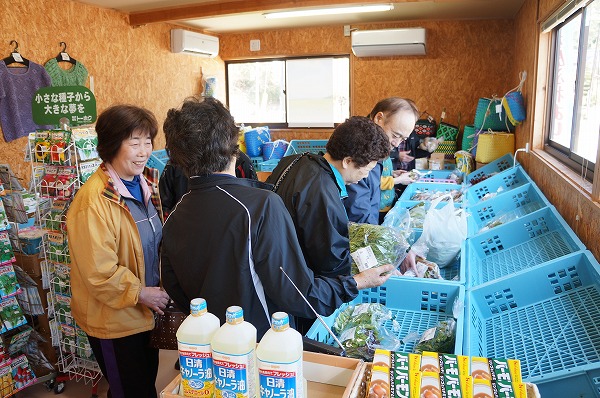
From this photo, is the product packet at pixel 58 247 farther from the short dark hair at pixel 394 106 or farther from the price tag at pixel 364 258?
the short dark hair at pixel 394 106

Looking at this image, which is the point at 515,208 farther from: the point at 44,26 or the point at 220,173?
the point at 44,26

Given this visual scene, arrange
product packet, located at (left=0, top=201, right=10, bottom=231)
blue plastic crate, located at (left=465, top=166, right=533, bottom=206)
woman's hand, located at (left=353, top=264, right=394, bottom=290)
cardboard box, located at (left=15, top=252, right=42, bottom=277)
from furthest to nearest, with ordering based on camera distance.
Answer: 1. blue plastic crate, located at (left=465, top=166, right=533, bottom=206)
2. cardboard box, located at (left=15, top=252, right=42, bottom=277)
3. product packet, located at (left=0, top=201, right=10, bottom=231)
4. woman's hand, located at (left=353, top=264, right=394, bottom=290)

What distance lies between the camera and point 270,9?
13.7 feet

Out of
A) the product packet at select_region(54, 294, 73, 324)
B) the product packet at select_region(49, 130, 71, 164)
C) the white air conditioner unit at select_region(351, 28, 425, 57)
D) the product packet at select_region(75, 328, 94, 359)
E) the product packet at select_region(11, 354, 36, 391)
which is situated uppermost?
the white air conditioner unit at select_region(351, 28, 425, 57)

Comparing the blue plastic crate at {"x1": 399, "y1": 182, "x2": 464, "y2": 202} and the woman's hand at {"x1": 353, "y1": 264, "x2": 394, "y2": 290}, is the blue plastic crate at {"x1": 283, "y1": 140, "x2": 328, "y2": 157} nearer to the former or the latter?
the blue plastic crate at {"x1": 399, "y1": 182, "x2": 464, "y2": 202}

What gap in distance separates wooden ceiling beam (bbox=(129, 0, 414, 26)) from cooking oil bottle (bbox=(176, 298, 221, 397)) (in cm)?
367

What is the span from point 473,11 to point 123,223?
4.59 metres

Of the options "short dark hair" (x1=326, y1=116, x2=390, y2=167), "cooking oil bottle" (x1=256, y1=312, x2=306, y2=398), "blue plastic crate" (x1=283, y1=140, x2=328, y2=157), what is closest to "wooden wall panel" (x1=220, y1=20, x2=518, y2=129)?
"blue plastic crate" (x1=283, y1=140, x2=328, y2=157)

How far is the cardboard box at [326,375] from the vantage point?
106 cm

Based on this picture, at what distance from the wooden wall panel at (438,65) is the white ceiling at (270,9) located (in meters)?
0.17

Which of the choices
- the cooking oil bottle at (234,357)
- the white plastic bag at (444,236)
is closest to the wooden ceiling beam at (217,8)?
the white plastic bag at (444,236)

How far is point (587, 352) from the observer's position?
1406 mm

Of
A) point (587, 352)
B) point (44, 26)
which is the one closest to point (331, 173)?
point (587, 352)

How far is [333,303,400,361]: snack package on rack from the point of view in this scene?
1.64 metres
